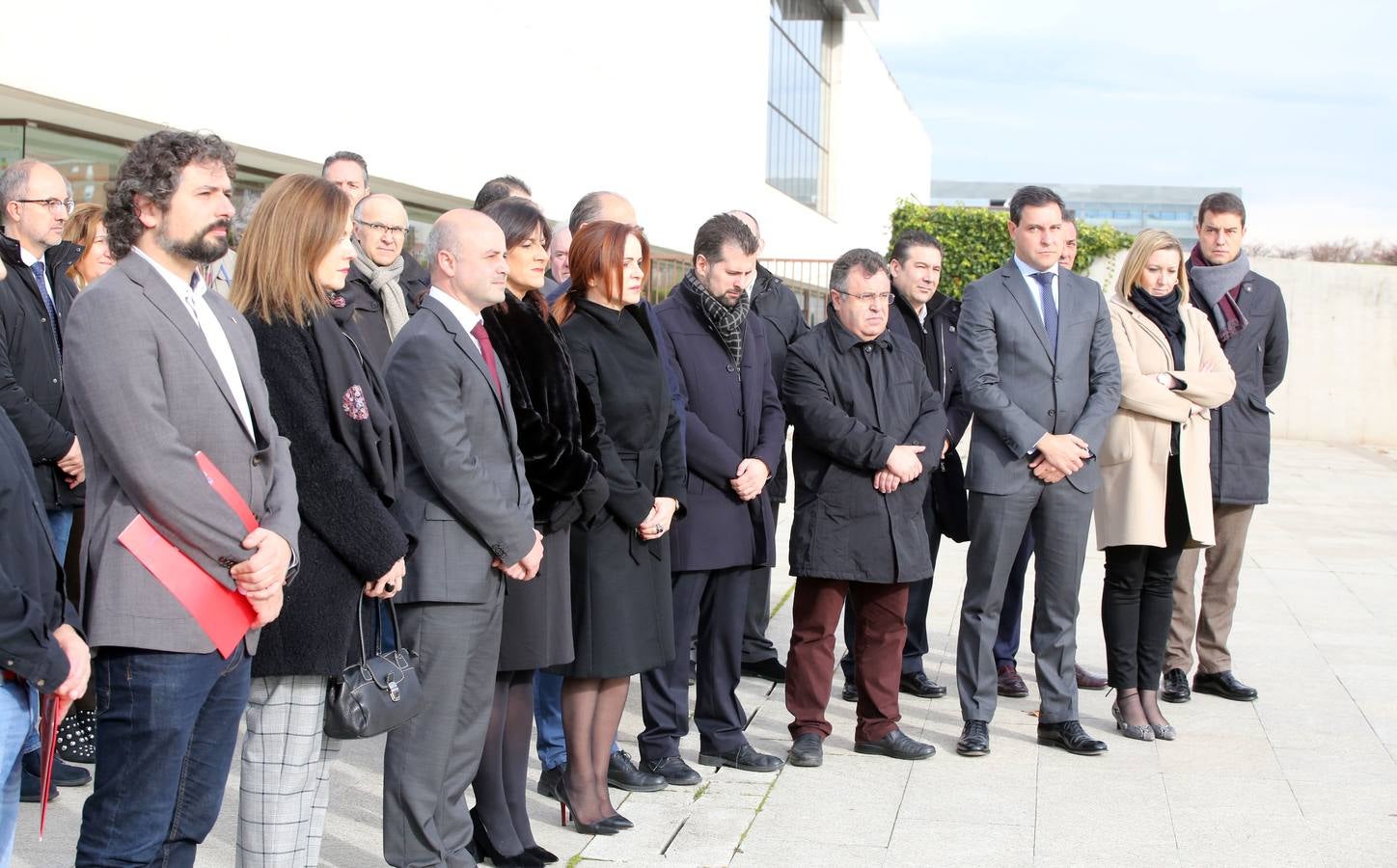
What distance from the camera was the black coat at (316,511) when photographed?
11.2ft

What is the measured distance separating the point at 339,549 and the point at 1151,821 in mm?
3081

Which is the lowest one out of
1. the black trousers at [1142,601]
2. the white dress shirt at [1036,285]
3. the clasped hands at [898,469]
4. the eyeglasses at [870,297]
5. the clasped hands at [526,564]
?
the black trousers at [1142,601]

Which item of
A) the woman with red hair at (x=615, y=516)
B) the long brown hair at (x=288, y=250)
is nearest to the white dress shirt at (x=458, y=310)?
the long brown hair at (x=288, y=250)

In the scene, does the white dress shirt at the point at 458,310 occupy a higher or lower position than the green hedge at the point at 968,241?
lower

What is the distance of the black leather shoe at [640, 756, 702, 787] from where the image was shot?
5262mm

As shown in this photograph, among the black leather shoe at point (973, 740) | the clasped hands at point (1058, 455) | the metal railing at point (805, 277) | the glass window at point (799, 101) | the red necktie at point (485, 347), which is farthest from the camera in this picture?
the glass window at point (799, 101)

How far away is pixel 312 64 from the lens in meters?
11.1

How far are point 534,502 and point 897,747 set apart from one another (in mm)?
2138

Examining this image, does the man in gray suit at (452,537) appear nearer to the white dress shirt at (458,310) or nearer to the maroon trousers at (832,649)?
the white dress shirt at (458,310)

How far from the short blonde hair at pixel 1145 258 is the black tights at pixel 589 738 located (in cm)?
297

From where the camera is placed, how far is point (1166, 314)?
627cm

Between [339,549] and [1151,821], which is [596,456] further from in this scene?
[1151,821]

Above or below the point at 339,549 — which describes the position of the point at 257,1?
above

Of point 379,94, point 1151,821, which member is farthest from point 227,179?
point 379,94
